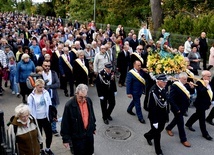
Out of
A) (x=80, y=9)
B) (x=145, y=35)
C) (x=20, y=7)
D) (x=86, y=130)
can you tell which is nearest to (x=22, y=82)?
(x=86, y=130)

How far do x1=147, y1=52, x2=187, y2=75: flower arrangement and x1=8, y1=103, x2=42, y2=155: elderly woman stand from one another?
4.03 metres

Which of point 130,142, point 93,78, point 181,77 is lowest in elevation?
point 130,142

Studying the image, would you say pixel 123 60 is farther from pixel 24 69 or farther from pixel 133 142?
pixel 133 142

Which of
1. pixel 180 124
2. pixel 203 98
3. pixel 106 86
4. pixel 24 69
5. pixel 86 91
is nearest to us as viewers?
pixel 86 91

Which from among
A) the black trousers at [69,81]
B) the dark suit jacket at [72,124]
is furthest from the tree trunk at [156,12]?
the dark suit jacket at [72,124]

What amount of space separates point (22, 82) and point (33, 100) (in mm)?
3269

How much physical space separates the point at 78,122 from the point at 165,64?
3533 millimetres

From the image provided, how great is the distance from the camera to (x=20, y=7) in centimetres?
6469

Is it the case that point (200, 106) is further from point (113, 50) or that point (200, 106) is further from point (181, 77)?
point (113, 50)

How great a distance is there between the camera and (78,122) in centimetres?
521

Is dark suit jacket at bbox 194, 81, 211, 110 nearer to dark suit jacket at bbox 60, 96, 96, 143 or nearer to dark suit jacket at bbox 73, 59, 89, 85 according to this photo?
dark suit jacket at bbox 60, 96, 96, 143

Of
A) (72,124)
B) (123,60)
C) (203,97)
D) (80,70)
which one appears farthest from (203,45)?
(72,124)

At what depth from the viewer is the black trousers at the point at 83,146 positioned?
210 inches

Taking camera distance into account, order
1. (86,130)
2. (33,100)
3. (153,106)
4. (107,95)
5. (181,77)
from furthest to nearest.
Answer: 1. (107,95)
2. (181,77)
3. (153,106)
4. (33,100)
5. (86,130)
